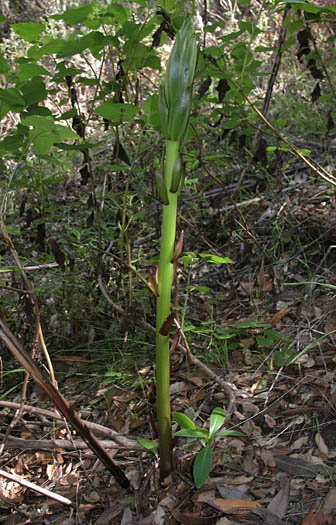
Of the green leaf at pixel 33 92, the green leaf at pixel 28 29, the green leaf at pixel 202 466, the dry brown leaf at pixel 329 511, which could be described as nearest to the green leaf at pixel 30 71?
the green leaf at pixel 33 92

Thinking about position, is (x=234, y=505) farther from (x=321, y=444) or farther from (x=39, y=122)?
(x=39, y=122)

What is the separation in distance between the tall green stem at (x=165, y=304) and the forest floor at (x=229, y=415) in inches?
3.5

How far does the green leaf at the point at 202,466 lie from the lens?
1313 millimetres

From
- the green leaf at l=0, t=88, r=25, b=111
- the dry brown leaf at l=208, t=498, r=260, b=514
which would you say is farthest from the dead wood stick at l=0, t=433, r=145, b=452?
the green leaf at l=0, t=88, r=25, b=111

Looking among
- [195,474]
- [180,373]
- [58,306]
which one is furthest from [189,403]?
[58,306]

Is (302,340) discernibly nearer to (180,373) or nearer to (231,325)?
(231,325)

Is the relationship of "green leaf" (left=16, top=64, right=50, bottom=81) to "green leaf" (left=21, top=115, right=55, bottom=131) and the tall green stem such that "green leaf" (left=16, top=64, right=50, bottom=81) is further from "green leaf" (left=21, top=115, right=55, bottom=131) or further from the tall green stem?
the tall green stem

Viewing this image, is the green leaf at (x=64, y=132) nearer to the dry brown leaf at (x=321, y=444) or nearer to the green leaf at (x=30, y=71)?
the green leaf at (x=30, y=71)

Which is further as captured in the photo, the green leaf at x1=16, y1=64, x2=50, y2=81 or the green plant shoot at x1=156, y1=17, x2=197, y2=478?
the green leaf at x1=16, y1=64, x2=50, y2=81

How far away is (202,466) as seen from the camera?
4.40 feet

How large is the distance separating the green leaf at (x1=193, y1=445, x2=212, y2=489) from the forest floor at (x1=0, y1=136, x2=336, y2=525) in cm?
12

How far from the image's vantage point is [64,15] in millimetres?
1662

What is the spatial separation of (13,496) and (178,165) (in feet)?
4.14

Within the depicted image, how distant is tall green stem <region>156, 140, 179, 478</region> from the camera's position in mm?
1167
